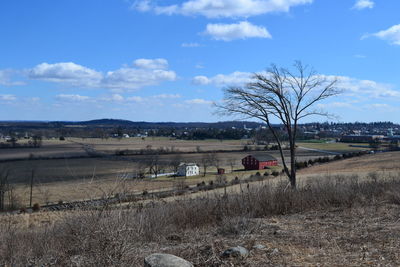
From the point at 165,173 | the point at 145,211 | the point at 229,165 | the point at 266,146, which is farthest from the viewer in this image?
the point at 266,146

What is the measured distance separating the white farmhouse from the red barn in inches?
387

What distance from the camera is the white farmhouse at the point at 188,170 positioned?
60328 mm

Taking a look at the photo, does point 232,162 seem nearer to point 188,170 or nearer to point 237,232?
point 188,170

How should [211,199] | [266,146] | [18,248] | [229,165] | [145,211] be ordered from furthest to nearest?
[266,146], [229,165], [211,199], [145,211], [18,248]

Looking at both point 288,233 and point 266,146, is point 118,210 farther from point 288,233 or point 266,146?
point 266,146

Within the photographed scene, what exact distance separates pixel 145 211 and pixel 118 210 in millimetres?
2128

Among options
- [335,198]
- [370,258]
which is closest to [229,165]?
[335,198]

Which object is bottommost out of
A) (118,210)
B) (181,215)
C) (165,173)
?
(165,173)

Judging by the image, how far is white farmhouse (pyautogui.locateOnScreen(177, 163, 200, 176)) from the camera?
6033 centimetres

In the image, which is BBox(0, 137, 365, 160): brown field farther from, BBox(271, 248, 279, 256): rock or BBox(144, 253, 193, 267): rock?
BBox(144, 253, 193, 267): rock

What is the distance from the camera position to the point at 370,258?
573cm

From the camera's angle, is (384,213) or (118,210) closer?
(118,210)

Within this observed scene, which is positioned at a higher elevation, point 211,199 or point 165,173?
point 211,199

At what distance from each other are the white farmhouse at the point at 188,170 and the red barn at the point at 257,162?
982 cm
